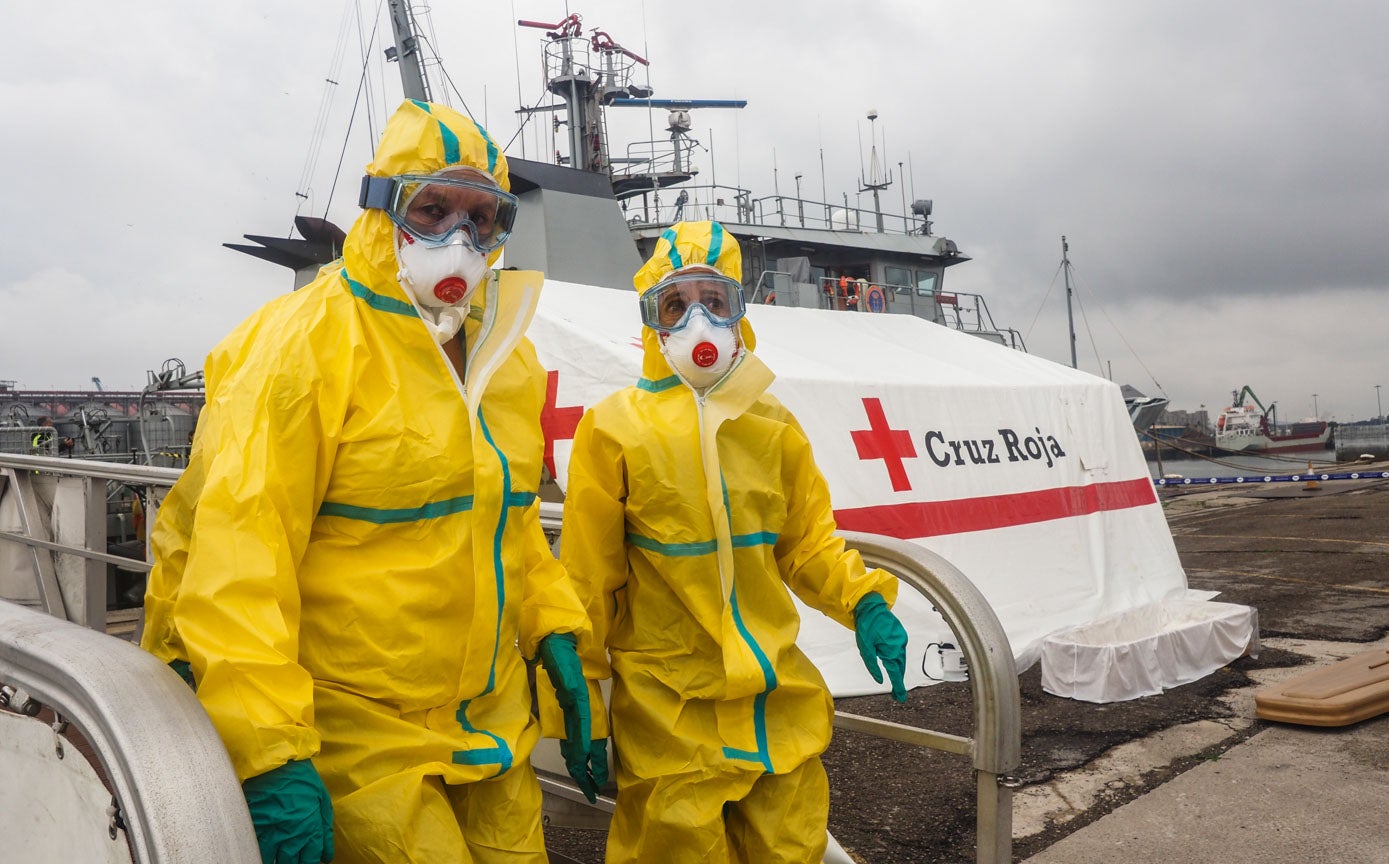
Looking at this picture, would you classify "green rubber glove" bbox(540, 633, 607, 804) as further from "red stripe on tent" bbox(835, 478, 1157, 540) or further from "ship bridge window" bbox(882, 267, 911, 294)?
"ship bridge window" bbox(882, 267, 911, 294)

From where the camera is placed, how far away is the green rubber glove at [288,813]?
49.5 inches

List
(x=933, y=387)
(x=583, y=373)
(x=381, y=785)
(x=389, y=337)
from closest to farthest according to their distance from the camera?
→ (x=381, y=785)
(x=389, y=337)
(x=583, y=373)
(x=933, y=387)

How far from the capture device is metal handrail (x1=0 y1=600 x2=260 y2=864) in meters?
0.96

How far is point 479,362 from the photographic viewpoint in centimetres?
180

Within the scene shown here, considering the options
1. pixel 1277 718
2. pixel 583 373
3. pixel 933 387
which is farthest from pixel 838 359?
pixel 1277 718

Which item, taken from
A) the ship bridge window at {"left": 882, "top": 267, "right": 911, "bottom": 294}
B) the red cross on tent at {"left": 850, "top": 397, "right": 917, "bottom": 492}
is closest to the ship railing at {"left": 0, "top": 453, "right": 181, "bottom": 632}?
the red cross on tent at {"left": 850, "top": 397, "right": 917, "bottom": 492}

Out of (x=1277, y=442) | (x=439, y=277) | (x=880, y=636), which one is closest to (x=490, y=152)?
(x=439, y=277)

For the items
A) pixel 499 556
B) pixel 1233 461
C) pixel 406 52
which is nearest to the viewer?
pixel 499 556

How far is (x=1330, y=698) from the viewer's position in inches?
169

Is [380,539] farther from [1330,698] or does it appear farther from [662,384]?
[1330,698]

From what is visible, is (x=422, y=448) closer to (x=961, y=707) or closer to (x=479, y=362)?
(x=479, y=362)

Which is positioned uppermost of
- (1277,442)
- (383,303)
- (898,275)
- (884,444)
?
(898,275)

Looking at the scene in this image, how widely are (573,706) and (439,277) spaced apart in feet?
3.00

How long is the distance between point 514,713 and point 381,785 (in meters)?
0.29
